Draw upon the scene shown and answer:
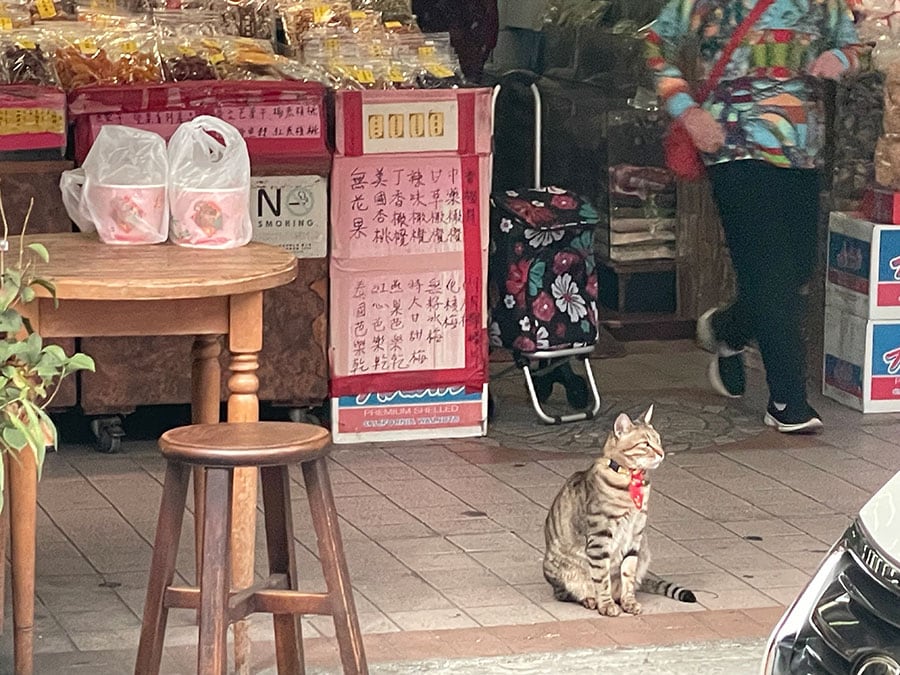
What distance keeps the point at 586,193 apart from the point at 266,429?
5887 millimetres

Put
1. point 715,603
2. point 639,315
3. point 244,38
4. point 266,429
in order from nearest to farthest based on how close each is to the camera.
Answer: point 266,429
point 715,603
point 244,38
point 639,315

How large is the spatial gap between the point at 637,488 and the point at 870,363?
9.23 ft

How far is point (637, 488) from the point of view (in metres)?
4.99

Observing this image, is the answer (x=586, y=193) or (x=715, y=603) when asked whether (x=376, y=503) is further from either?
(x=586, y=193)

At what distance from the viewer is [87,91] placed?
21.3 feet

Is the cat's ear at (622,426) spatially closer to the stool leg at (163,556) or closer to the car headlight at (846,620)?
the stool leg at (163,556)

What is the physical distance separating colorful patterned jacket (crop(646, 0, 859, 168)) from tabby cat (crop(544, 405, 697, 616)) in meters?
2.12

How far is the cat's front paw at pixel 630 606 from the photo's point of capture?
16.7ft

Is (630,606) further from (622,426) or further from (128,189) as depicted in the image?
(128,189)

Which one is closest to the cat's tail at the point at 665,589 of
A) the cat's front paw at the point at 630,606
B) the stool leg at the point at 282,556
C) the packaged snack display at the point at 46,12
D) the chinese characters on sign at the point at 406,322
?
the cat's front paw at the point at 630,606

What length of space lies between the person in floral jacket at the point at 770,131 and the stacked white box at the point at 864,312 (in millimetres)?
372

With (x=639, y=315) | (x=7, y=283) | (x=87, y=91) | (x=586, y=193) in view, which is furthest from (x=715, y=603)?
(x=586, y=193)

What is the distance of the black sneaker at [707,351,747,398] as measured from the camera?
775 centimetres

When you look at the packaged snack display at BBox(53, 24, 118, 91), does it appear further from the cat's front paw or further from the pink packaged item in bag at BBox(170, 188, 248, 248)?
the cat's front paw
